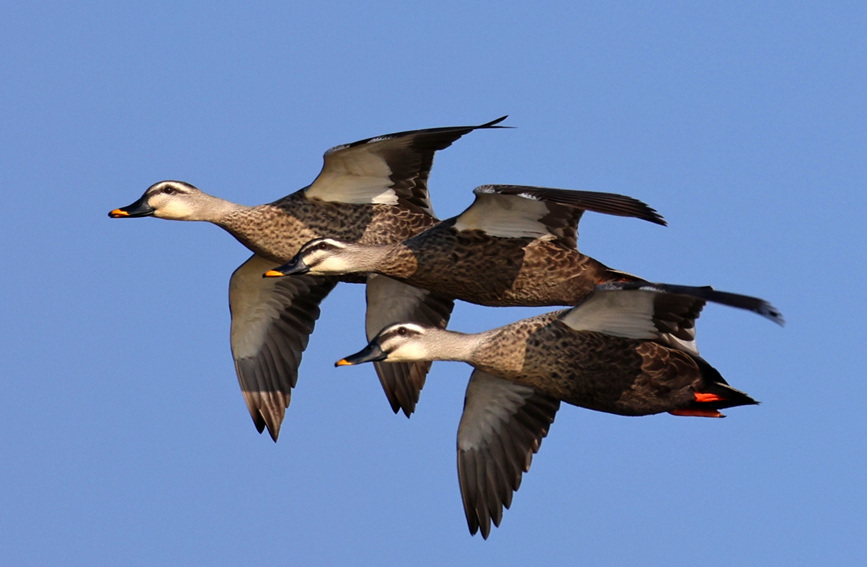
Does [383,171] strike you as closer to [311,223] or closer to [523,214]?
[311,223]

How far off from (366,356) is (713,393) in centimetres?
293

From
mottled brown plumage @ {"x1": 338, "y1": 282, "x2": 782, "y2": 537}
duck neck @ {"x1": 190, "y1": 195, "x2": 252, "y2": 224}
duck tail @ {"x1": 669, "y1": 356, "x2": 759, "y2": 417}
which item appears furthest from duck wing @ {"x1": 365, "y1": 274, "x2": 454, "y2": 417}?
duck tail @ {"x1": 669, "y1": 356, "x2": 759, "y2": 417}

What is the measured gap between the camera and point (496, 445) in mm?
16094

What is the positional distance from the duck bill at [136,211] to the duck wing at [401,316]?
227 cm

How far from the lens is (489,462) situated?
1609cm

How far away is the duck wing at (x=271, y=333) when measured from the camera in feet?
59.4

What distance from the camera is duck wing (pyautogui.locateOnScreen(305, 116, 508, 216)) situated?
52.3 feet

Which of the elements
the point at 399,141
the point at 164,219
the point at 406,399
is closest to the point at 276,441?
the point at 406,399

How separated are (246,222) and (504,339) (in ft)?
11.0

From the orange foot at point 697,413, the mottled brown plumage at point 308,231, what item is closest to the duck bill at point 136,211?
the mottled brown plumage at point 308,231

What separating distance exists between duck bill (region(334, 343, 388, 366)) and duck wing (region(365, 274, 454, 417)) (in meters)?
2.11

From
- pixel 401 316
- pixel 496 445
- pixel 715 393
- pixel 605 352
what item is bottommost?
pixel 496 445

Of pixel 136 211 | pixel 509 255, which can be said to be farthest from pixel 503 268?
pixel 136 211

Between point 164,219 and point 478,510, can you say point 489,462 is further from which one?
point 164,219
